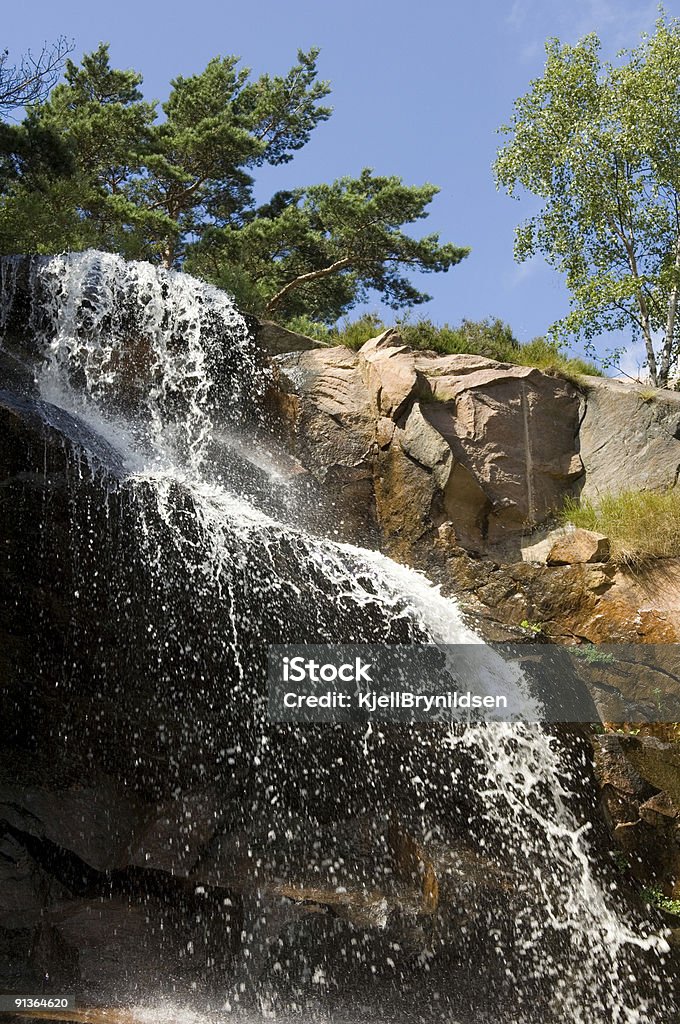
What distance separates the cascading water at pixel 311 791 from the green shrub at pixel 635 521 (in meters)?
2.38

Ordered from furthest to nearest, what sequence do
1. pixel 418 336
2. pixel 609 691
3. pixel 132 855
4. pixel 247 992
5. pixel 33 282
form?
pixel 418 336
pixel 33 282
pixel 609 691
pixel 132 855
pixel 247 992

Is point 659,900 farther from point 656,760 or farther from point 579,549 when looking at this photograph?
point 579,549

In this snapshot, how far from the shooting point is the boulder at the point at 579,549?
27.2 ft

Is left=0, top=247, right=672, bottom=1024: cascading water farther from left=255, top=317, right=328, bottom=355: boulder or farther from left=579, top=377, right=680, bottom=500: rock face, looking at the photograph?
left=579, top=377, right=680, bottom=500: rock face

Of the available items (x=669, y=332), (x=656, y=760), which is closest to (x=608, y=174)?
(x=669, y=332)

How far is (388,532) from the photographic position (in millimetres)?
8891

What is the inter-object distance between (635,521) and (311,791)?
174 inches

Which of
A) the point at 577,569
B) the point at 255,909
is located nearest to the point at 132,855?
the point at 255,909

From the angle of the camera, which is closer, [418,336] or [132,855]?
[132,855]

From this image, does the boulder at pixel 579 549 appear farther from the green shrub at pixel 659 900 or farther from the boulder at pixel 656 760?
the green shrub at pixel 659 900

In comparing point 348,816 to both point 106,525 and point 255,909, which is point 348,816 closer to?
point 255,909

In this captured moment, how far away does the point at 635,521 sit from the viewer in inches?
343

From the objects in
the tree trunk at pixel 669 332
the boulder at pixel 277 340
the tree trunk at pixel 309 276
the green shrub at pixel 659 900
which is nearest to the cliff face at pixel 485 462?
the boulder at pixel 277 340

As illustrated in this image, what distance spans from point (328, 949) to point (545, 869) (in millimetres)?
1452
